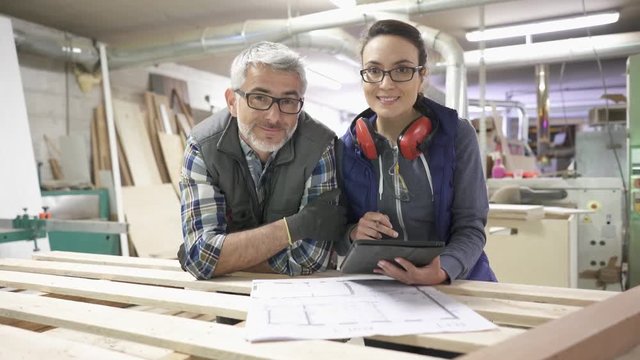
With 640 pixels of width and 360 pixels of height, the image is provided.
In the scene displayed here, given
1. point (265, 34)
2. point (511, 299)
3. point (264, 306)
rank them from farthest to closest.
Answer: point (265, 34), point (511, 299), point (264, 306)

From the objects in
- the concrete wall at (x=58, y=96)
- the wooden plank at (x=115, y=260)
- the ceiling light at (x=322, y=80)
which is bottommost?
the wooden plank at (x=115, y=260)

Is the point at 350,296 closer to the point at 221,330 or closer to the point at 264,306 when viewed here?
the point at 264,306

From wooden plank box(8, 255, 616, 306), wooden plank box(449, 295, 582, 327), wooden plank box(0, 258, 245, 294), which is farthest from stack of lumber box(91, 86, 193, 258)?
wooden plank box(449, 295, 582, 327)

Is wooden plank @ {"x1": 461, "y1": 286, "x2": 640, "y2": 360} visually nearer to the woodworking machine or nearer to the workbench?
the workbench

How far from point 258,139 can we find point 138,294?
50cm

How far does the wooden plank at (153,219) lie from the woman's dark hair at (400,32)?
3.90 m

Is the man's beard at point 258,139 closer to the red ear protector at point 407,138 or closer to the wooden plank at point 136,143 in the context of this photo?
the red ear protector at point 407,138

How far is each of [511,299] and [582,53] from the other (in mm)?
4611

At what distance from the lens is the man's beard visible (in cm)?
124

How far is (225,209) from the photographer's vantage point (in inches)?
49.5

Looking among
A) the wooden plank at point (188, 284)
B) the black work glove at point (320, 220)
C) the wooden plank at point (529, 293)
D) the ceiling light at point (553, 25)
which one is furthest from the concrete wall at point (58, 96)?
the wooden plank at point (529, 293)

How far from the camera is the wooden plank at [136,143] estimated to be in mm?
4918

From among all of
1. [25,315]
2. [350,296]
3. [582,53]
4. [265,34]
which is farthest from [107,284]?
[582,53]

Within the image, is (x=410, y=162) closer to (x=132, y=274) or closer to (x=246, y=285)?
(x=246, y=285)
